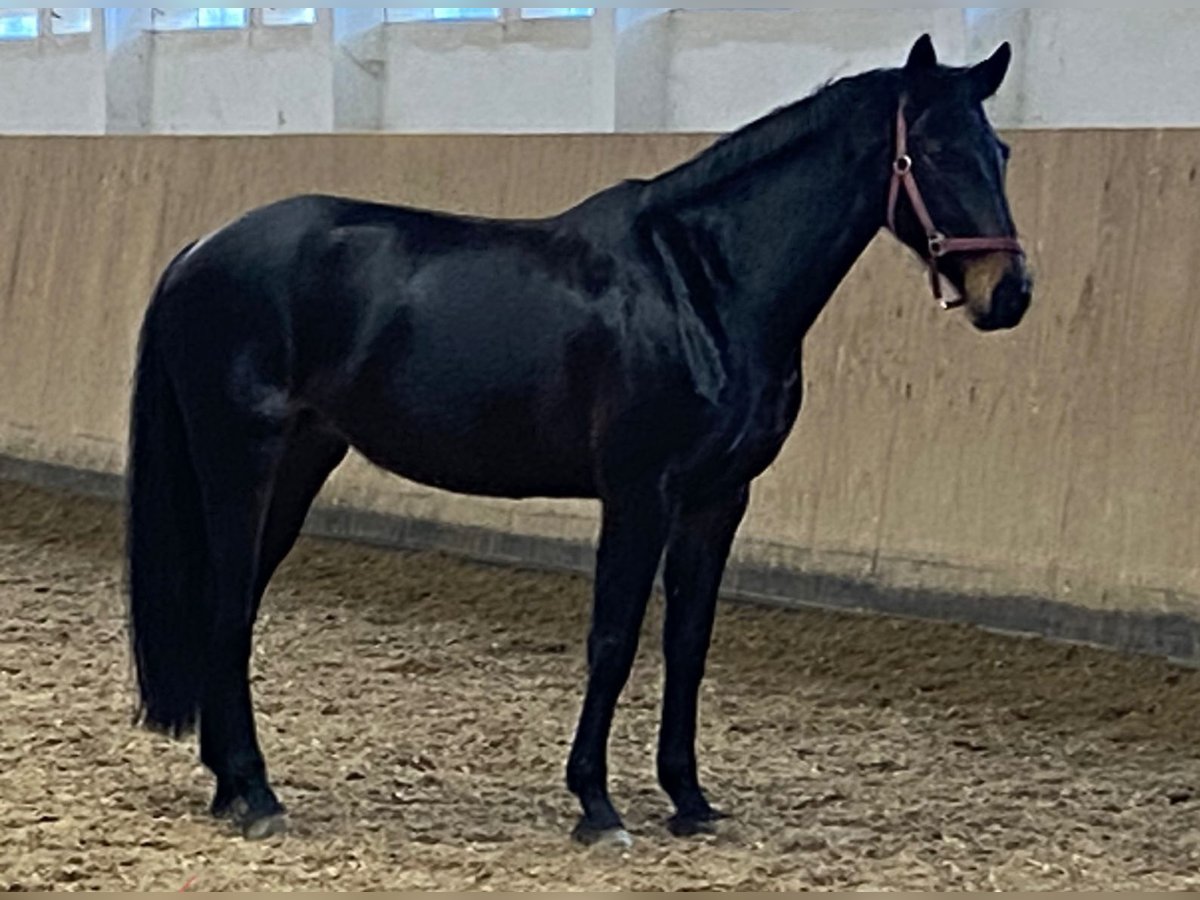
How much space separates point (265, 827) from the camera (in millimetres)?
2025

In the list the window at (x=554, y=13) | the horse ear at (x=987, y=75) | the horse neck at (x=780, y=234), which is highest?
the window at (x=554, y=13)

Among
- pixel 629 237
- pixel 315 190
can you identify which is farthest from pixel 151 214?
pixel 629 237

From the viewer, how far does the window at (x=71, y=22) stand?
13.6 feet

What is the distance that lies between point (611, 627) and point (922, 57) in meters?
0.78

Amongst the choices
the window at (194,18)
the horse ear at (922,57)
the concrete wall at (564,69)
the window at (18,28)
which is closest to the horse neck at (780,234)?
the horse ear at (922,57)

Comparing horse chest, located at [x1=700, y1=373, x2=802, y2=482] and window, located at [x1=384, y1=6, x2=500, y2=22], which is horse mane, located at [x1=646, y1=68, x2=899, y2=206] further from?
window, located at [x1=384, y1=6, x2=500, y2=22]

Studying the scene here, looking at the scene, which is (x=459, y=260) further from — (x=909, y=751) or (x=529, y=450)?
(x=909, y=751)

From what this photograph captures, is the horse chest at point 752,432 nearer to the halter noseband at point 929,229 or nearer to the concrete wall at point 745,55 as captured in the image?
the halter noseband at point 929,229

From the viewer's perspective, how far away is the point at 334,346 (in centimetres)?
203

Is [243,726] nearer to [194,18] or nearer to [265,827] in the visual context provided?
[265,827]

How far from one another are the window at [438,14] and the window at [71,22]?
898 millimetres

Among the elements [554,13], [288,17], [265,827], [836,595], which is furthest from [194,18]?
[265,827]

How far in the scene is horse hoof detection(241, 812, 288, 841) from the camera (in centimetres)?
202

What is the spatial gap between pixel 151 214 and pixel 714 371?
2.13 metres
